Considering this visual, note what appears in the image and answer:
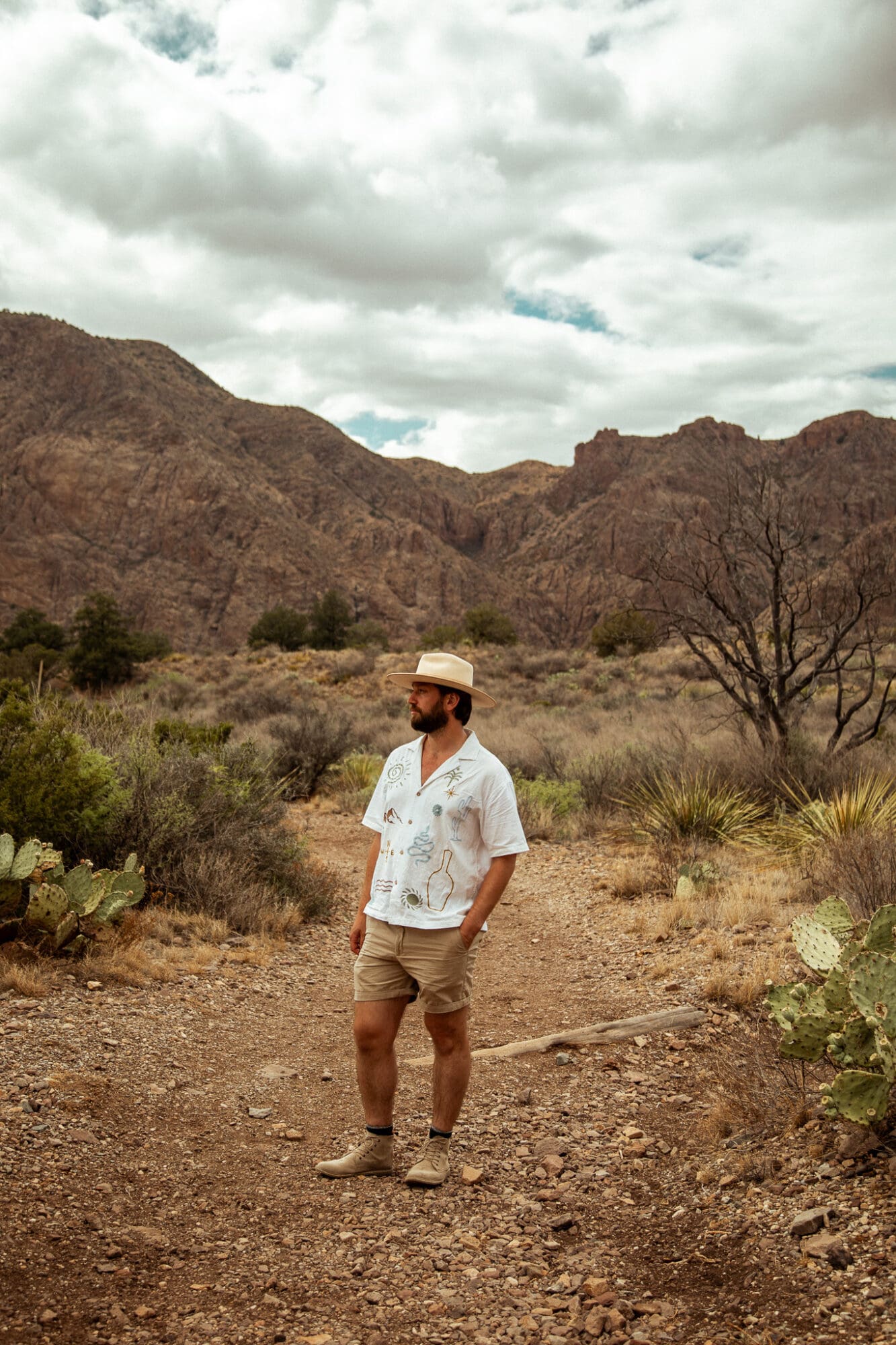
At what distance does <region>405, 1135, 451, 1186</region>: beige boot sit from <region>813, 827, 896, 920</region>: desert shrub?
2.62 metres

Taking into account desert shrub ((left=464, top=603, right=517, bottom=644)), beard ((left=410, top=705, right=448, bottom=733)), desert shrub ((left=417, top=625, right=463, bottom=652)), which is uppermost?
desert shrub ((left=464, top=603, right=517, bottom=644))

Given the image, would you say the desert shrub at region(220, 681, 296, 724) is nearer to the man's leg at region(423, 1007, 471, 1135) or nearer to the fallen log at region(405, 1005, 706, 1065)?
the fallen log at region(405, 1005, 706, 1065)

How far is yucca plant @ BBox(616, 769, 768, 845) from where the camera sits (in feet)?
29.2

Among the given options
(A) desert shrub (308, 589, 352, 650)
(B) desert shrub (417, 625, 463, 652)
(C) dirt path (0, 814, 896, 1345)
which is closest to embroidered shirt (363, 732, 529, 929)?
(C) dirt path (0, 814, 896, 1345)

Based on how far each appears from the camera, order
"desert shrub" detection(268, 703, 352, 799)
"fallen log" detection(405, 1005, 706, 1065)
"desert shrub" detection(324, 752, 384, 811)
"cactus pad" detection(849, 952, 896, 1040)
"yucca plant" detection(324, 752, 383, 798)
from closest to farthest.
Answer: "cactus pad" detection(849, 952, 896, 1040)
"fallen log" detection(405, 1005, 706, 1065)
"desert shrub" detection(324, 752, 384, 811)
"yucca plant" detection(324, 752, 383, 798)
"desert shrub" detection(268, 703, 352, 799)

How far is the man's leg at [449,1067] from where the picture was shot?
139 inches

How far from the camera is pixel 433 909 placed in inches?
136

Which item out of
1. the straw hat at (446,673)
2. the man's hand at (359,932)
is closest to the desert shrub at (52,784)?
the man's hand at (359,932)

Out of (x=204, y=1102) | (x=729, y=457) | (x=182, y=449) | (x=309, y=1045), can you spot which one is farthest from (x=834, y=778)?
(x=182, y=449)

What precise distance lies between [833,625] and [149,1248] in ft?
30.5

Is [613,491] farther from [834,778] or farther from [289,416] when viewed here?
[834,778]

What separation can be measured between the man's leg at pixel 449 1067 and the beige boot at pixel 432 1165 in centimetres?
5

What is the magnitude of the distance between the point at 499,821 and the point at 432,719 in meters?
0.48

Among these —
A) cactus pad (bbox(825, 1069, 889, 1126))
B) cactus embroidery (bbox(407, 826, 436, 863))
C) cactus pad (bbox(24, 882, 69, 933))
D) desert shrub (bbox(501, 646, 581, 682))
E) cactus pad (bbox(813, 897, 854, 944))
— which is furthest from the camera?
desert shrub (bbox(501, 646, 581, 682))
